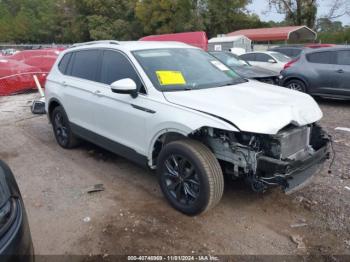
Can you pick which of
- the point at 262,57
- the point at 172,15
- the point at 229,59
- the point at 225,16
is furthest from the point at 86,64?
the point at 225,16

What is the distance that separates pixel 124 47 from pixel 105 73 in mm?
476

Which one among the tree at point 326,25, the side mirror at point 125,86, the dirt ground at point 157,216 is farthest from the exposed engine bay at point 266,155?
the tree at point 326,25

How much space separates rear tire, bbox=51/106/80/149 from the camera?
18.8ft

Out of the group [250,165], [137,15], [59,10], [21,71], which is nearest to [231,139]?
[250,165]

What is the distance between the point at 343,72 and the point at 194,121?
6.78 m

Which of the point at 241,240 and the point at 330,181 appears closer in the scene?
the point at 241,240

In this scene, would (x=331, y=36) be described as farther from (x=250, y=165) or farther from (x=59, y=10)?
(x=59, y=10)

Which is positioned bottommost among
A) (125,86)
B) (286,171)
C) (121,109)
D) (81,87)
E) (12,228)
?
(286,171)

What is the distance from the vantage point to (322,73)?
30.0 feet

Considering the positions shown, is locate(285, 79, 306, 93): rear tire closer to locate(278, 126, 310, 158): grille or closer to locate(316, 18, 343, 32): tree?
locate(278, 126, 310, 158): grille

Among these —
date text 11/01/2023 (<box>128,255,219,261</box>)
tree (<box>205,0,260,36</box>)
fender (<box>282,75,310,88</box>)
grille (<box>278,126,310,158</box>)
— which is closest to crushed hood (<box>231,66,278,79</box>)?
fender (<box>282,75,310,88</box>)

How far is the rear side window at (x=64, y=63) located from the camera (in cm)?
575

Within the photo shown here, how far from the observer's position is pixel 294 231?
11.4ft

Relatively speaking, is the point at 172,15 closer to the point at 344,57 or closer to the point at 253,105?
the point at 344,57
